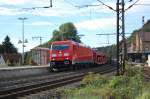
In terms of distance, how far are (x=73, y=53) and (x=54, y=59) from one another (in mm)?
2129

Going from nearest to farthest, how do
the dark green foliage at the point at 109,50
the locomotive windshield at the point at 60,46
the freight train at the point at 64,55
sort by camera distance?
the freight train at the point at 64,55 < the locomotive windshield at the point at 60,46 < the dark green foliage at the point at 109,50

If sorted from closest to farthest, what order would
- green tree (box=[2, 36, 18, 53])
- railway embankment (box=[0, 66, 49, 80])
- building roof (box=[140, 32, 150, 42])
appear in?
railway embankment (box=[0, 66, 49, 80])
green tree (box=[2, 36, 18, 53])
building roof (box=[140, 32, 150, 42])

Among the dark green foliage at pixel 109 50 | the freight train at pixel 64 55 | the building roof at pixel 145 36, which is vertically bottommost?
the freight train at pixel 64 55

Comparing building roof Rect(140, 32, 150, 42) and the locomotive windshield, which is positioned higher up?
building roof Rect(140, 32, 150, 42)

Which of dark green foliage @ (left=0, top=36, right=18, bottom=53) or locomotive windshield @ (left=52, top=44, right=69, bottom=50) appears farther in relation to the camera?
dark green foliage @ (left=0, top=36, right=18, bottom=53)

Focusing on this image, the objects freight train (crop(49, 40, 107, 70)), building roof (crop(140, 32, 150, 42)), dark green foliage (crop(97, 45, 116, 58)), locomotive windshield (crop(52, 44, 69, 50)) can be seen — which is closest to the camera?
freight train (crop(49, 40, 107, 70))

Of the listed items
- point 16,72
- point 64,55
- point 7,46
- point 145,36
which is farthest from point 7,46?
point 16,72

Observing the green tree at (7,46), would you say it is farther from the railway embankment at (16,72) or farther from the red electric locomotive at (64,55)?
the red electric locomotive at (64,55)

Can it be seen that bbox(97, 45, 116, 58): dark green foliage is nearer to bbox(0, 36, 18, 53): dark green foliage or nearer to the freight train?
bbox(0, 36, 18, 53): dark green foliage

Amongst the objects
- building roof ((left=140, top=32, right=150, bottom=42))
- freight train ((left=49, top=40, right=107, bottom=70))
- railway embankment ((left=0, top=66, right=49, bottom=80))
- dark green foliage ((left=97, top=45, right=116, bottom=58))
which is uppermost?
building roof ((left=140, top=32, right=150, bottom=42))

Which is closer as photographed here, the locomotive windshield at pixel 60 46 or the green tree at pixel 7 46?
the locomotive windshield at pixel 60 46

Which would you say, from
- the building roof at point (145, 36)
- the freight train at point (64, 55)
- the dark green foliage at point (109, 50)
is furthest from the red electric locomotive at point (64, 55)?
the building roof at point (145, 36)

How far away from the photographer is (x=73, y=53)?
54875mm

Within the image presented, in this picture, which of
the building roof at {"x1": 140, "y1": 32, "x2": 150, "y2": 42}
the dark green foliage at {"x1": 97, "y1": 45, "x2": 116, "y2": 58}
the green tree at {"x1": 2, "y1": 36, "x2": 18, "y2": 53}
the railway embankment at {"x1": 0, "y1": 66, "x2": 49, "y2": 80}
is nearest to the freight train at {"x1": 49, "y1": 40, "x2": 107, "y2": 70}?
the railway embankment at {"x1": 0, "y1": 66, "x2": 49, "y2": 80}
